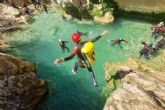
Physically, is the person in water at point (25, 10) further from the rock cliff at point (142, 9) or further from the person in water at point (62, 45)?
the rock cliff at point (142, 9)

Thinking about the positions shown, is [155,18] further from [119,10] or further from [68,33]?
[68,33]

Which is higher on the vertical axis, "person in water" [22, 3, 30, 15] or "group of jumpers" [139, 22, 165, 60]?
"person in water" [22, 3, 30, 15]

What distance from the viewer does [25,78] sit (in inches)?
675

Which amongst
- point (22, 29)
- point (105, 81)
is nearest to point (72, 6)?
point (22, 29)

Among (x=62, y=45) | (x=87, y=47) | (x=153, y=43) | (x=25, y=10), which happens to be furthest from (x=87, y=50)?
(x=25, y=10)

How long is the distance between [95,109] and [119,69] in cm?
295

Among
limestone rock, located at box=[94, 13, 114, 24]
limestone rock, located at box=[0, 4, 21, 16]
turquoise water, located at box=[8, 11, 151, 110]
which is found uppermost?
limestone rock, located at box=[0, 4, 21, 16]

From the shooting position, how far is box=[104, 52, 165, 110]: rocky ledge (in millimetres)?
12984

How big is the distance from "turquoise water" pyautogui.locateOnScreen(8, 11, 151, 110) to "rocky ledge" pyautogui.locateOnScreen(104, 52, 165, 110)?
1431 millimetres

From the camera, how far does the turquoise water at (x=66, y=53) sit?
59.5ft

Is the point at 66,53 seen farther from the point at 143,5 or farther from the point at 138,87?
the point at 138,87

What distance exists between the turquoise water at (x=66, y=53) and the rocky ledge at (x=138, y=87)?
4.69 feet

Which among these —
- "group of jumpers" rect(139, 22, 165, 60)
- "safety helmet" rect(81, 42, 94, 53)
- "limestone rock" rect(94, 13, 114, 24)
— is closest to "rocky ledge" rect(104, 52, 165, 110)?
"group of jumpers" rect(139, 22, 165, 60)

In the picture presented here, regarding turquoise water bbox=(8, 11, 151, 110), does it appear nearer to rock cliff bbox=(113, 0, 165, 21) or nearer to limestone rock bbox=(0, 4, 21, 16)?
rock cliff bbox=(113, 0, 165, 21)
